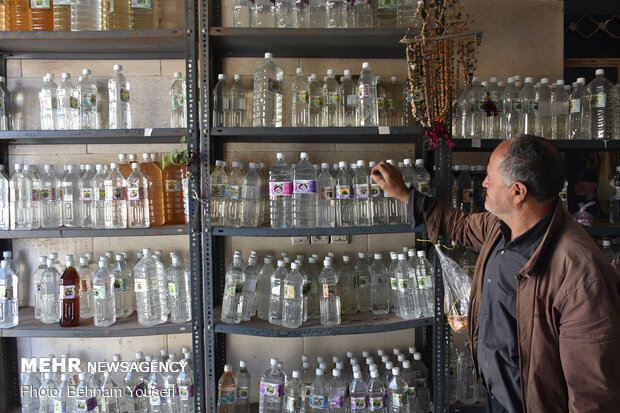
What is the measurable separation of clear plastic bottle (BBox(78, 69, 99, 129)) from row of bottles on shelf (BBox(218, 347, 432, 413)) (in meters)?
1.65

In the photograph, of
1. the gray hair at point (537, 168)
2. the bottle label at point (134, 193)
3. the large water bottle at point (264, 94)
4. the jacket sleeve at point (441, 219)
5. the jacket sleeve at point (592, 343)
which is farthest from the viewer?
the large water bottle at point (264, 94)

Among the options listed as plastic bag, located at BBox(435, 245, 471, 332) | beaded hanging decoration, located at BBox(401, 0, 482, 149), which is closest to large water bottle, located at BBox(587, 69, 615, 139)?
beaded hanging decoration, located at BBox(401, 0, 482, 149)

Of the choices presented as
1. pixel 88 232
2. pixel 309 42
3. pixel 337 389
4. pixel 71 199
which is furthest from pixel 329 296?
pixel 71 199

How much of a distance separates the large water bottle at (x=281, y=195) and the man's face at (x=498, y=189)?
1.01 m

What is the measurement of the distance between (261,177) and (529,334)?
5.33 feet

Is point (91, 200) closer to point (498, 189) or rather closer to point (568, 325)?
point (498, 189)

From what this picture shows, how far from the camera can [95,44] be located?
236 cm

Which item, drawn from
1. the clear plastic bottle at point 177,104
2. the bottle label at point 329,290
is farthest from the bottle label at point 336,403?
the clear plastic bottle at point 177,104

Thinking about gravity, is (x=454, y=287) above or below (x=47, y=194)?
below

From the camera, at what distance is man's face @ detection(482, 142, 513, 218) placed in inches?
58.5

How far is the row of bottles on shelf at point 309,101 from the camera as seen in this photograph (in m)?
2.39

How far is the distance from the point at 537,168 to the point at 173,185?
1.87m

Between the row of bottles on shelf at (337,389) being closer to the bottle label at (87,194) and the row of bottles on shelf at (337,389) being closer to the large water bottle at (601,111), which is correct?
the bottle label at (87,194)

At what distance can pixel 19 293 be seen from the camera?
2.59 metres
